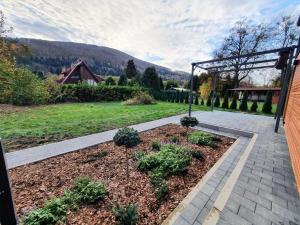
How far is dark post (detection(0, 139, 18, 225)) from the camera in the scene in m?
1.10

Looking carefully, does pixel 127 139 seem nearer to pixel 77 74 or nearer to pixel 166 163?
pixel 166 163

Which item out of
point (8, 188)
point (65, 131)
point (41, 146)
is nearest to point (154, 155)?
point (8, 188)

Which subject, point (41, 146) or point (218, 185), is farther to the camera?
point (41, 146)

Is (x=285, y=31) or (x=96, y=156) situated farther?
(x=285, y=31)

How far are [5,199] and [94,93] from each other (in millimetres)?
14768

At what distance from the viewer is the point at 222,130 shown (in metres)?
6.16

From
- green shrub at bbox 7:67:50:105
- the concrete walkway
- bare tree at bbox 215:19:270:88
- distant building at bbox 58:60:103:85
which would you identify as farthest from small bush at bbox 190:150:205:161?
distant building at bbox 58:60:103:85

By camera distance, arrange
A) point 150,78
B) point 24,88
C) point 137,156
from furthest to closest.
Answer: point 150,78 < point 24,88 < point 137,156

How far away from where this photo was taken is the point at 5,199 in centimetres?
115

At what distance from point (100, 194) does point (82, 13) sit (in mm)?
7285

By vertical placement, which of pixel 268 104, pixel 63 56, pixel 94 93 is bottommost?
pixel 94 93

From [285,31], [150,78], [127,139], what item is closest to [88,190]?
[127,139]

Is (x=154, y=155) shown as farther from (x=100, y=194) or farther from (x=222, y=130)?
(x=222, y=130)

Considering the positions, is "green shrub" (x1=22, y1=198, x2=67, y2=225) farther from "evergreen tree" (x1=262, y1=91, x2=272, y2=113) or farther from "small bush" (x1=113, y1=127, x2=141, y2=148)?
"evergreen tree" (x1=262, y1=91, x2=272, y2=113)
